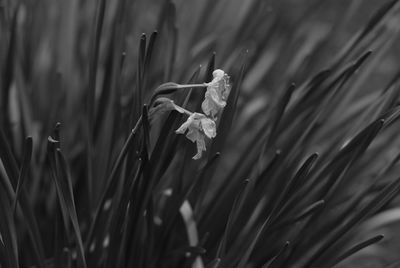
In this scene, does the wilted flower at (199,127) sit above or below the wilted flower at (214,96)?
below

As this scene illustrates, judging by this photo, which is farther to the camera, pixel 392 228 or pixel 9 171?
pixel 392 228

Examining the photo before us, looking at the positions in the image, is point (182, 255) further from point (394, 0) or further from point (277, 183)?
point (394, 0)

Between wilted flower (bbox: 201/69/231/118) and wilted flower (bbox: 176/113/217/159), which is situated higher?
wilted flower (bbox: 201/69/231/118)

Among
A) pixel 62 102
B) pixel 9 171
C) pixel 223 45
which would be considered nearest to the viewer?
pixel 9 171

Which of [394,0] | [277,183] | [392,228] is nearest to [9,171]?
[277,183]

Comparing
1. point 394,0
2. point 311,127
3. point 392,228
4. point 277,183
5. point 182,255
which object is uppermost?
point 394,0

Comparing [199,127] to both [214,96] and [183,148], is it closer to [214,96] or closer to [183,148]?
[214,96]

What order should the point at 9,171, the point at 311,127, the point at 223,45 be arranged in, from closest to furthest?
the point at 9,171 < the point at 311,127 < the point at 223,45

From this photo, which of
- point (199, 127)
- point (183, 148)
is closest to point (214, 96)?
point (199, 127)
